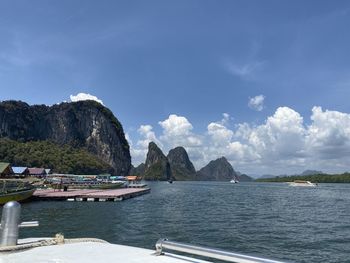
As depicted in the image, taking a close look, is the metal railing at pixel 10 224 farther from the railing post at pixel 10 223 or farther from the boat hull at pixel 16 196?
the boat hull at pixel 16 196

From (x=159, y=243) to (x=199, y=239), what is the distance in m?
18.5

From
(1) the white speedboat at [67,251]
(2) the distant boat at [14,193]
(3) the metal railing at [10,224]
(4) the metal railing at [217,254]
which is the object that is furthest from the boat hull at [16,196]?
(4) the metal railing at [217,254]

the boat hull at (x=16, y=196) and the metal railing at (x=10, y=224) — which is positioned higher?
the metal railing at (x=10, y=224)

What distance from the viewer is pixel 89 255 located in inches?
247

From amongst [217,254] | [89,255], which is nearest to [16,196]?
[89,255]

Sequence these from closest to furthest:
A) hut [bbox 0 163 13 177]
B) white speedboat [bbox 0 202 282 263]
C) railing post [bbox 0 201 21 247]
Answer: white speedboat [bbox 0 202 282 263], railing post [bbox 0 201 21 247], hut [bbox 0 163 13 177]

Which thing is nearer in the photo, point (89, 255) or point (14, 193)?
point (89, 255)

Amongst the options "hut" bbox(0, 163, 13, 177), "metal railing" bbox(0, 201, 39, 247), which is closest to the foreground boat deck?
"metal railing" bbox(0, 201, 39, 247)

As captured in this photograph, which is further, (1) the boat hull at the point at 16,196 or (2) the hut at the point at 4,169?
(2) the hut at the point at 4,169

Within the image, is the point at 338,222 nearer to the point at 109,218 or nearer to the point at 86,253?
the point at 109,218

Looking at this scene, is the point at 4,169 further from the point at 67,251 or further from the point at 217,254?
the point at 217,254

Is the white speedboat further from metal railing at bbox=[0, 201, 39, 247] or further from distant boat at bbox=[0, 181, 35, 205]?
distant boat at bbox=[0, 181, 35, 205]

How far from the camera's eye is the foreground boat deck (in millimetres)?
5805

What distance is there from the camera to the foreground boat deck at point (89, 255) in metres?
5.80
